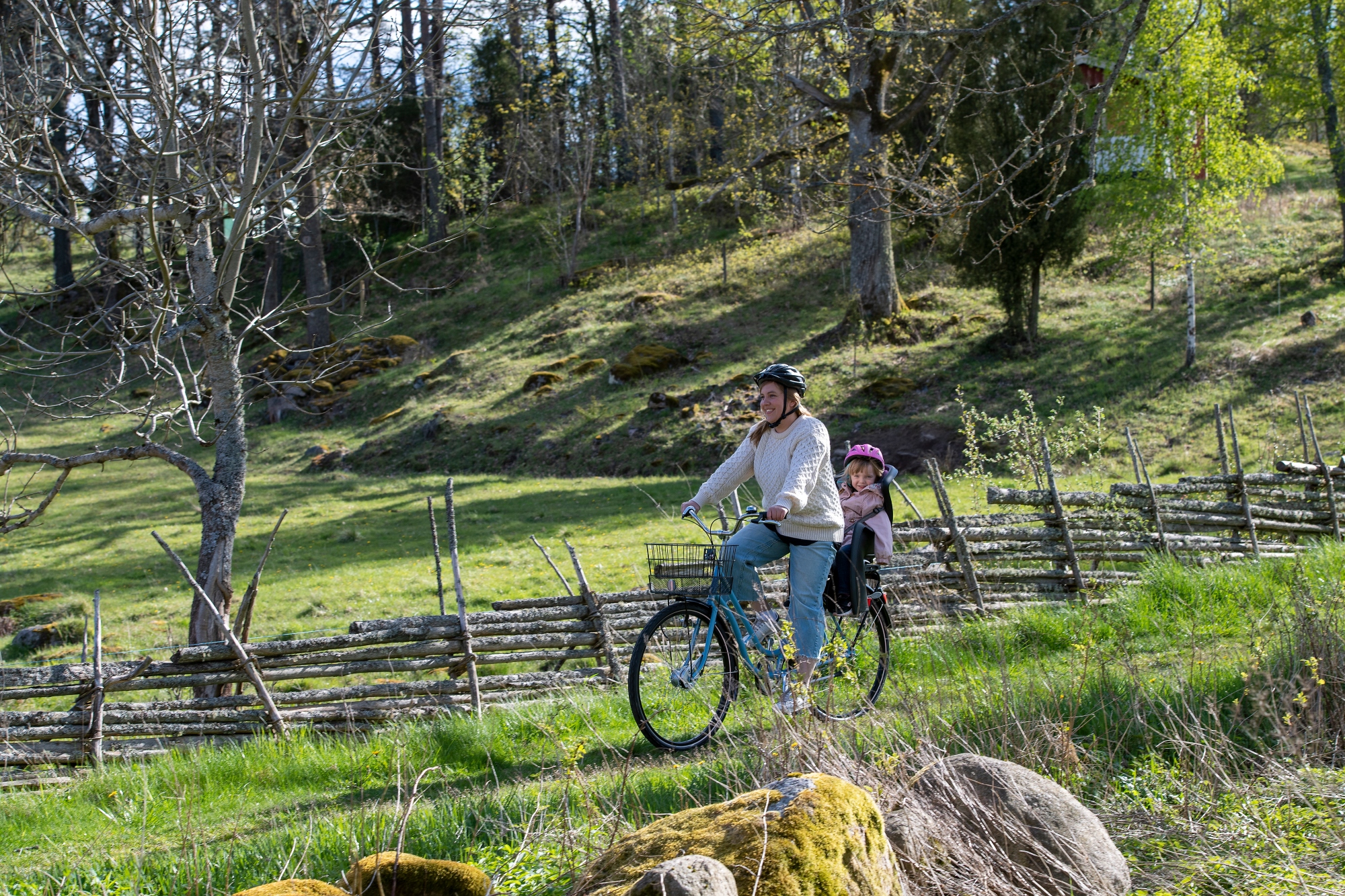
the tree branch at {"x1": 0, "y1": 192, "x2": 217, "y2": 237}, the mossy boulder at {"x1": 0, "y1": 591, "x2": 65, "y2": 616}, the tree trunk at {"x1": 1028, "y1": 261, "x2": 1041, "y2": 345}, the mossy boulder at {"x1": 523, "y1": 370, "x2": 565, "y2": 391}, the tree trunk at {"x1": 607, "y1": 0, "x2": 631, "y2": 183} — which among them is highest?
the tree trunk at {"x1": 607, "y1": 0, "x2": 631, "y2": 183}

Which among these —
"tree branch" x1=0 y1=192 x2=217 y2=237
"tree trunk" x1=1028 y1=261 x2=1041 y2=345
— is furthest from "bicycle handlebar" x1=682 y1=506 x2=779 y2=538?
"tree trunk" x1=1028 y1=261 x2=1041 y2=345

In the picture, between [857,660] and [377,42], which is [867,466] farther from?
[377,42]

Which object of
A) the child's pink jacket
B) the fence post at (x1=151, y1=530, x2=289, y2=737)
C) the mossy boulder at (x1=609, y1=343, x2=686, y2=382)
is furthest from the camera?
the mossy boulder at (x1=609, y1=343, x2=686, y2=382)

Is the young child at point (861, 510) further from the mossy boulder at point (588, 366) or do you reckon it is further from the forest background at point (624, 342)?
the mossy boulder at point (588, 366)

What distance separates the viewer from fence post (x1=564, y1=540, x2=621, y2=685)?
684 cm

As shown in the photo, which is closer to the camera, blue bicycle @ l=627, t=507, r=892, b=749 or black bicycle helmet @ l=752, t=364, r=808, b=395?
blue bicycle @ l=627, t=507, r=892, b=749

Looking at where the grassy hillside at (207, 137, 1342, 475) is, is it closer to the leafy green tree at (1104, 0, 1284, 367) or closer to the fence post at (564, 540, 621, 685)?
the leafy green tree at (1104, 0, 1284, 367)

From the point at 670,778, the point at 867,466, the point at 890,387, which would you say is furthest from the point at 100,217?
the point at 890,387

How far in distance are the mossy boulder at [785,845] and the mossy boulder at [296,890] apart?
2.56 ft

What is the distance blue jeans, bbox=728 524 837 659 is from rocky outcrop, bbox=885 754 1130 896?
164 centimetres

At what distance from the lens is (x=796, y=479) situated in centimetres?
459

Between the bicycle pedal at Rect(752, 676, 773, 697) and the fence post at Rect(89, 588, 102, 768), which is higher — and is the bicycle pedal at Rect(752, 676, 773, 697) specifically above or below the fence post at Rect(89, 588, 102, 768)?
above

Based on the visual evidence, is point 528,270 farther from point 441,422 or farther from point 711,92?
point 441,422

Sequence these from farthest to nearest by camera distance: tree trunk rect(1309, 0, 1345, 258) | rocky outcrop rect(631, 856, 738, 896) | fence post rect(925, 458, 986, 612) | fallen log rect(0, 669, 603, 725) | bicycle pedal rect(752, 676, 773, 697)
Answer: tree trunk rect(1309, 0, 1345, 258), fence post rect(925, 458, 986, 612), fallen log rect(0, 669, 603, 725), bicycle pedal rect(752, 676, 773, 697), rocky outcrop rect(631, 856, 738, 896)
